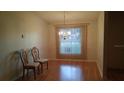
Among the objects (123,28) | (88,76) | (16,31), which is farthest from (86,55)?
(16,31)

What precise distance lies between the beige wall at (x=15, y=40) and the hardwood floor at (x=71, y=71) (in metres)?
0.25

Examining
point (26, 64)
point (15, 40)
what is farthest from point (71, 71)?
point (15, 40)

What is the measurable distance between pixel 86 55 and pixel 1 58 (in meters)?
1.34

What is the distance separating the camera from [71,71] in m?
Result: 2.08

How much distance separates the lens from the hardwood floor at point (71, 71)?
6.41 feet

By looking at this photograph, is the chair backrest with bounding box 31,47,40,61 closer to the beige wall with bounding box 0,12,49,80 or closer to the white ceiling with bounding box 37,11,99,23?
the beige wall with bounding box 0,12,49,80

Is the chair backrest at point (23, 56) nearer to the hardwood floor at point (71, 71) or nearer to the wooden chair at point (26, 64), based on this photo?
the wooden chair at point (26, 64)

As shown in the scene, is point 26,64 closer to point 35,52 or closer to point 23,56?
point 23,56

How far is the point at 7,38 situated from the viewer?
1998 mm

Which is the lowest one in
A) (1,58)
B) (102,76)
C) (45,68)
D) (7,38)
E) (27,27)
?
(102,76)

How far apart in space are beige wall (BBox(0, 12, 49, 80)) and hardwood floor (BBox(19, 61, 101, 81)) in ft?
0.81
